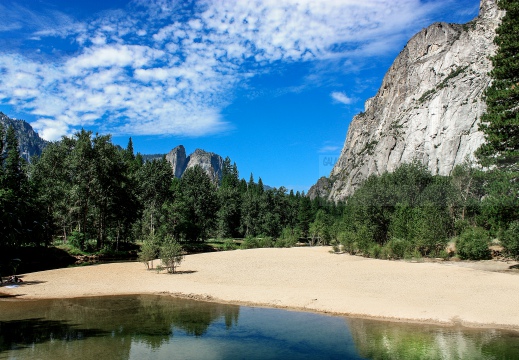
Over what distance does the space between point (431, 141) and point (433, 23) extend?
72.7 meters

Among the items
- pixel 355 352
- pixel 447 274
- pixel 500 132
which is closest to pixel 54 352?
pixel 355 352

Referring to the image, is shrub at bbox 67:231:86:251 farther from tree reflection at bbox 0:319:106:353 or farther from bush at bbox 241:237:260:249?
bush at bbox 241:237:260:249

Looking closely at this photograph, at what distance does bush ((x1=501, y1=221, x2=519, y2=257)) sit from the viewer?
93.6 ft

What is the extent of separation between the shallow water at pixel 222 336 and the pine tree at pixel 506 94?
16.5m

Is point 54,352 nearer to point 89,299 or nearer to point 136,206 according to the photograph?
point 89,299

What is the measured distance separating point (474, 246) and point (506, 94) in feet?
55.1

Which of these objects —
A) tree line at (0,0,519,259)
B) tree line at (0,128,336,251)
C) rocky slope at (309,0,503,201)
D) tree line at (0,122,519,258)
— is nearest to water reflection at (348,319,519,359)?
tree line at (0,0,519,259)

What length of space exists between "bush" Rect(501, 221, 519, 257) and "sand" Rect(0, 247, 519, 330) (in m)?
1.83

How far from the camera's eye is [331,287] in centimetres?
2317

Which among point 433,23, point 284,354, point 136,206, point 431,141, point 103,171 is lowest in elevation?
point 284,354

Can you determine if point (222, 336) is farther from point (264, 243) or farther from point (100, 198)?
point (264, 243)

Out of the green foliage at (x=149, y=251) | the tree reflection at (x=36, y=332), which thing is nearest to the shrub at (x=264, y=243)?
the green foliage at (x=149, y=251)

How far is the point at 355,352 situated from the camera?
13.0 meters

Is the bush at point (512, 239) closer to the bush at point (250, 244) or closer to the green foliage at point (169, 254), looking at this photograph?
the green foliage at point (169, 254)
